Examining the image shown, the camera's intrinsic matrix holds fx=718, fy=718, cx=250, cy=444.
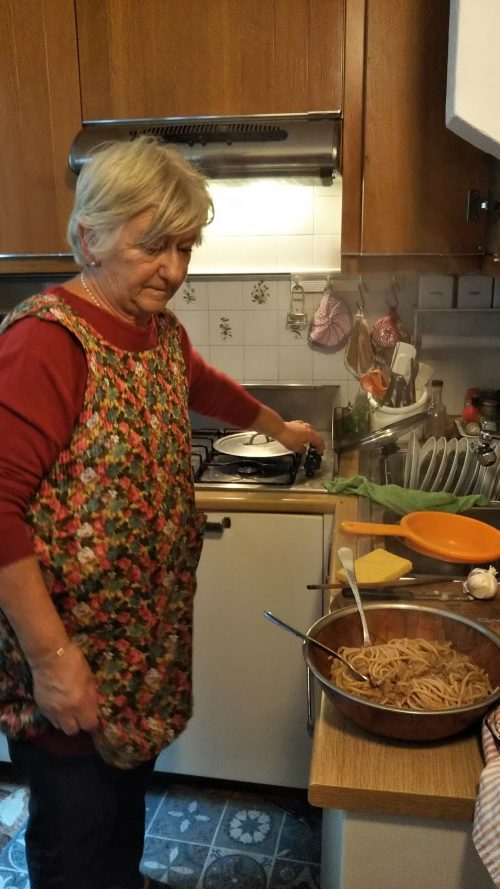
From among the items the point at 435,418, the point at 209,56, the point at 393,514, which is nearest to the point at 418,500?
the point at 393,514

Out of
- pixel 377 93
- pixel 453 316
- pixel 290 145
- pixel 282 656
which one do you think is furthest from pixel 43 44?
pixel 282 656

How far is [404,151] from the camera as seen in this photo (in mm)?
1619

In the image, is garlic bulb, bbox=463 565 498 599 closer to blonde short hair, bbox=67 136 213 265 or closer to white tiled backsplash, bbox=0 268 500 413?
blonde short hair, bbox=67 136 213 265

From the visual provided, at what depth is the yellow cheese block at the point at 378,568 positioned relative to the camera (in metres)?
1.17

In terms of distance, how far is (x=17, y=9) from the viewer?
173 cm

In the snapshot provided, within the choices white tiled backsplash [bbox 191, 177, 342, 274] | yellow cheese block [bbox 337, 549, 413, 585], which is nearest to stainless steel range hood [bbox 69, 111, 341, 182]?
white tiled backsplash [bbox 191, 177, 342, 274]

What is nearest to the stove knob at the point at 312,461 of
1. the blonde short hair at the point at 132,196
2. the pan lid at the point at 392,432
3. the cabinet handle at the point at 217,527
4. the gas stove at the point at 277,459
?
the gas stove at the point at 277,459

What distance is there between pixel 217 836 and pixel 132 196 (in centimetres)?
155

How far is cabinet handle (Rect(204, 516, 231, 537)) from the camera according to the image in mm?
1701

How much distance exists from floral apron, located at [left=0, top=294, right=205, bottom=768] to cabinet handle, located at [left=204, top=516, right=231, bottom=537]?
40 centimetres

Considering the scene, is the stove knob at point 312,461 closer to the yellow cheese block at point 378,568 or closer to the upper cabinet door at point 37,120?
the yellow cheese block at point 378,568

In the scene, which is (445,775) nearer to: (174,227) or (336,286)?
(174,227)

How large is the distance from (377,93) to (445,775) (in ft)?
4.63

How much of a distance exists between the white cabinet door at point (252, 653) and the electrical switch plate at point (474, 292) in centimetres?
83
